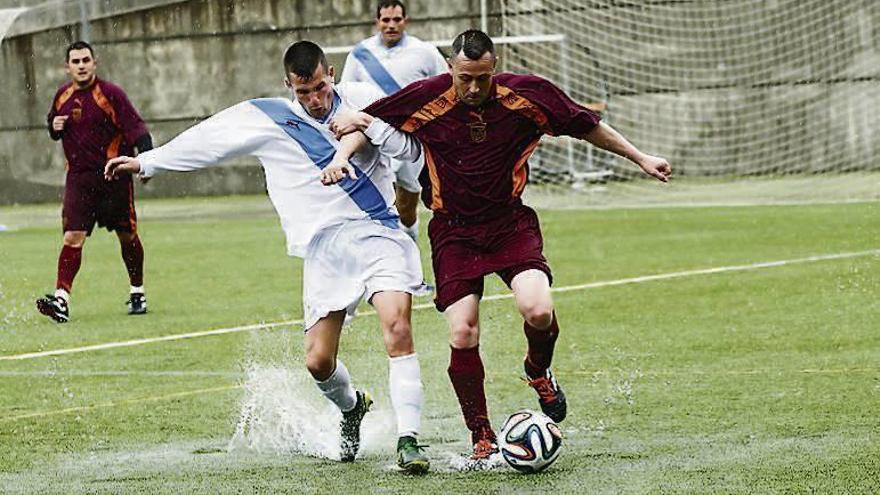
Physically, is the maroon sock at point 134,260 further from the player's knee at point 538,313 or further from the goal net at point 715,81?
the goal net at point 715,81

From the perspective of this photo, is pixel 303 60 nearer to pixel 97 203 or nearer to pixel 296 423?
pixel 296 423

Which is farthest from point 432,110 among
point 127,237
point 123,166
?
point 127,237

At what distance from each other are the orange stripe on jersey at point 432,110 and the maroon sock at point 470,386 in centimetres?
90

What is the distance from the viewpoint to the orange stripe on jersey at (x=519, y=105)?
6.80 meters

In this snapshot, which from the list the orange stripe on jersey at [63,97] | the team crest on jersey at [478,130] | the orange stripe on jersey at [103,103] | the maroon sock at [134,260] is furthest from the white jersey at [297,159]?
the orange stripe on jersey at [63,97]

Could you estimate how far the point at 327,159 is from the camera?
704 centimetres

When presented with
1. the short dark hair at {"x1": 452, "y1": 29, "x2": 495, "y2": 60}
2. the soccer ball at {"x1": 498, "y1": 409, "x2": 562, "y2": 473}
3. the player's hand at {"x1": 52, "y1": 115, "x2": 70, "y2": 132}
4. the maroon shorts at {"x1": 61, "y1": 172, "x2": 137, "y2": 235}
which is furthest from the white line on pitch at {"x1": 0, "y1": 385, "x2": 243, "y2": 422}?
the player's hand at {"x1": 52, "y1": 115, "x2": 70, "y2": 132}

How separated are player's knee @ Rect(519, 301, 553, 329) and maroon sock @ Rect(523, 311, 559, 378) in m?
0.07

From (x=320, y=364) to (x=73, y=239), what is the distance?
624 cm

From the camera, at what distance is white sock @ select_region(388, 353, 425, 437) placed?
21.5 ft

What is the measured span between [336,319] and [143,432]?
1.12 metres

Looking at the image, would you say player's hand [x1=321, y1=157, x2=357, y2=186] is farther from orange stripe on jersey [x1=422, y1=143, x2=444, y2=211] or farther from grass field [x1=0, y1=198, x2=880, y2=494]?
grass field [x1=0, y1=198, x2=880, y2=494]

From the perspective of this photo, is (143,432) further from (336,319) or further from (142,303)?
(142,303)

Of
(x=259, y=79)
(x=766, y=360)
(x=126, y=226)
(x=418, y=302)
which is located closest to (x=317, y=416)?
(x=766, y=360)
